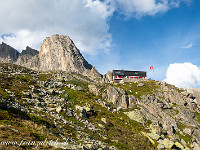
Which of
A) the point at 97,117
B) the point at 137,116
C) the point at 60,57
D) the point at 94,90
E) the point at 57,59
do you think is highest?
the point at 60,57

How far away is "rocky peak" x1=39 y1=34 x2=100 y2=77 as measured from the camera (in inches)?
6860

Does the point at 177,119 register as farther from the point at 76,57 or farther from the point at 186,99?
the point at 76,57

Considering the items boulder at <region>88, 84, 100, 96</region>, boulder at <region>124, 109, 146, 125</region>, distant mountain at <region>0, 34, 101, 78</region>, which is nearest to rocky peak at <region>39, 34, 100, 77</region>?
distant mountain at <region>0, 34, 101, 78</region>

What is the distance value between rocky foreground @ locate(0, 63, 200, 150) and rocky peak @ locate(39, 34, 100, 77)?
108 metres

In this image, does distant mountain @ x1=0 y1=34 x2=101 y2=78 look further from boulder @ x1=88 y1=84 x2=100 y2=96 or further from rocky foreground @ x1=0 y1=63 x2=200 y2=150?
rocky foreground @ x1=0 y1=63 x2=200 y2=150

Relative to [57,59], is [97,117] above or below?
below

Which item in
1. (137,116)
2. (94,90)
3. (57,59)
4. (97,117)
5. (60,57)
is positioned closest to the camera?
(97,117)

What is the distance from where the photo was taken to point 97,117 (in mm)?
42094

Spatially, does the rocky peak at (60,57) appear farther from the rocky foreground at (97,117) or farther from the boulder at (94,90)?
Result: the rocky foreground at (97,117)

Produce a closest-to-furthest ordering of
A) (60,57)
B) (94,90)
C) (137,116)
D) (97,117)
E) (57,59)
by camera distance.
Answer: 1. (97,117)
2. (137,116)
3. (94,90)
4. (60,57)
5. (57,59)

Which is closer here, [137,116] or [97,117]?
[97,117]

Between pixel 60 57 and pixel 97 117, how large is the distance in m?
152

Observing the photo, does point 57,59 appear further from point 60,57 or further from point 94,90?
point 94,90

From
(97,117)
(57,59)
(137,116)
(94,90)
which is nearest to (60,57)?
(57,59)
